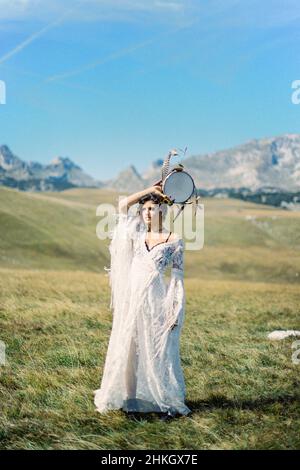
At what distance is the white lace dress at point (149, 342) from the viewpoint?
7.89m

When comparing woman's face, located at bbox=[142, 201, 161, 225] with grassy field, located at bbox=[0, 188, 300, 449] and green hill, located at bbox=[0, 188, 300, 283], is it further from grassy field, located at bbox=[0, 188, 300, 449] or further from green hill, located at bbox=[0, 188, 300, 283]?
green hill, located at bbox=[0, 188, 300, 283]

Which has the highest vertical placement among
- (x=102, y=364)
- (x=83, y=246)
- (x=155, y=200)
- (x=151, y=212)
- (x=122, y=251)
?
(x=155, y=200)

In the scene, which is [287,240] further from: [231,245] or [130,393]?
[130,393]

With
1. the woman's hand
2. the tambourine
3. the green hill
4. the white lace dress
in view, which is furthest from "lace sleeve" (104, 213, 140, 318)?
the green hill

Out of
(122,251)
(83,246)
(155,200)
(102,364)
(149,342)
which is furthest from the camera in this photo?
(83,246)

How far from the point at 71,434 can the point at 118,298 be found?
2146 millimetres

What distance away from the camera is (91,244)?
6962cm

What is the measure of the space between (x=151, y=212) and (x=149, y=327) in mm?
1712

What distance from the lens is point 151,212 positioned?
26.8 feet

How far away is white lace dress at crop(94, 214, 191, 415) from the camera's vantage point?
789 cm

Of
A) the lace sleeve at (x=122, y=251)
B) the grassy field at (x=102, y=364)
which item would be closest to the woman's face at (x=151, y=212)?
the lace sleeve at (x=122, y=251)

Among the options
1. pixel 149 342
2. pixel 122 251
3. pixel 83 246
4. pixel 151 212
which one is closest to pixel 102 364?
pixel 149 342

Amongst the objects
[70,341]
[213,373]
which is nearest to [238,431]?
[213,373]

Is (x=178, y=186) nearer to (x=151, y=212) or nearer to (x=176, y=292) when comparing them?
(x=151, y=212)
